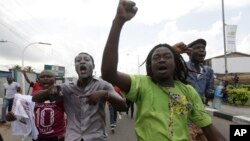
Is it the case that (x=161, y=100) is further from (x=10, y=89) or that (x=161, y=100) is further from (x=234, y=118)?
(x=234, y=118)

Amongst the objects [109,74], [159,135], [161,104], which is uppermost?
[109,74]

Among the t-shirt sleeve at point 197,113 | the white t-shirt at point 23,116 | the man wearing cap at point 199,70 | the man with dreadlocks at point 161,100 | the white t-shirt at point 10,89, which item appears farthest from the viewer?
the white t-shirt at point 10,89

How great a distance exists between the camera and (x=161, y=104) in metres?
2.95

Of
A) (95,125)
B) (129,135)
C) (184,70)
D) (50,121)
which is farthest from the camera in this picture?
(129,135)

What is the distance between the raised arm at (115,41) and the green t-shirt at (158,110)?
0.29 metres

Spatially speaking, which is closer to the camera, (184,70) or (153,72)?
(153,72)

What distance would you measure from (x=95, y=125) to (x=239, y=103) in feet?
61.3

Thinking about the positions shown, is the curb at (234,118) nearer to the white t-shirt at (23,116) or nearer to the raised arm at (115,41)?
the white t-shirt at (23,116)

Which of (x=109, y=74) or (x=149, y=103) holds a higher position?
(x=109, y=74)

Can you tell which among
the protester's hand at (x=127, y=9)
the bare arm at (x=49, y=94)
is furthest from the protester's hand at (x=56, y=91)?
the protester's hand at (x=127, y=9)

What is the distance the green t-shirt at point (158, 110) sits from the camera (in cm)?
288

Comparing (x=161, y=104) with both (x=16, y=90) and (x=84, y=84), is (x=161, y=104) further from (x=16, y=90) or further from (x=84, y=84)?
(x=16, y=90)

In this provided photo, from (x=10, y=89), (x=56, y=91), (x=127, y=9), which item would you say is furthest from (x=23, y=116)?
(x=10, y=89)

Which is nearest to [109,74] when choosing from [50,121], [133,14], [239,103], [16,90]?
[133,14]
